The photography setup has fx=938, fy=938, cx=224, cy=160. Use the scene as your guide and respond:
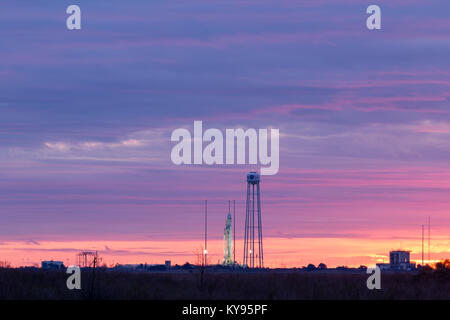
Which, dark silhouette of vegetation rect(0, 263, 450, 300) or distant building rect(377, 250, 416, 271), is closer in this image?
dark silhouette of vegetation rect(0, 263, 450, 300)

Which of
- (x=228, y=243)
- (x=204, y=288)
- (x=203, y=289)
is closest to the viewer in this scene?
(x=203, y=289)

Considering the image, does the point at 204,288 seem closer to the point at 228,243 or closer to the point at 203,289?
the point at 203,289

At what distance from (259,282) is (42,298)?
26.6 metres

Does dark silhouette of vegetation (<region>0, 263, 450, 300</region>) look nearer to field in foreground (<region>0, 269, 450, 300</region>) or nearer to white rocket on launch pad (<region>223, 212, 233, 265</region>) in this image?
field in foreground (<region>0, 269, 450, 300</region>)

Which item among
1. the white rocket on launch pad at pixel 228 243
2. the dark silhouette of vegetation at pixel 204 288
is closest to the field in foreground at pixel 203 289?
the dark silhouette of vegetation at pixel 204 288

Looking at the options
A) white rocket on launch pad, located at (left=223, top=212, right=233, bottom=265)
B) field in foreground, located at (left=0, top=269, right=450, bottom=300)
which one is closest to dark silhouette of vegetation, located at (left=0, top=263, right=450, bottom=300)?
field in foreground, located at (left=0, top=269, right=450, bottom=300)

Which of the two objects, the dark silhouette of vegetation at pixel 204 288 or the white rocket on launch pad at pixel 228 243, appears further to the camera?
the white rocket on launch pad at pixel 228 243

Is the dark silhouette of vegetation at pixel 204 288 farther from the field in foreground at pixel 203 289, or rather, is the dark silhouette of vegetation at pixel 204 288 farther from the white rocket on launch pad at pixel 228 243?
the white rocket on launch pad at pixel 228 243

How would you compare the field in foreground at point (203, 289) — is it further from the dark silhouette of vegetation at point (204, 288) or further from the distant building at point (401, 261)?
the distant building at point (401, 261)

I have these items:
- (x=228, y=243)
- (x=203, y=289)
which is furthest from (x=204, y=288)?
(x=228, y=243)

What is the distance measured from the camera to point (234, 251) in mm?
181625

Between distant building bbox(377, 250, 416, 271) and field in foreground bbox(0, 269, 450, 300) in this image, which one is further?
distant building bbox(377, 250, 416, 271)
